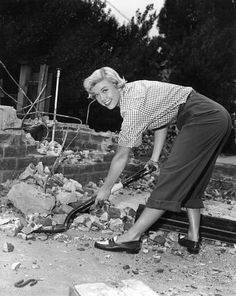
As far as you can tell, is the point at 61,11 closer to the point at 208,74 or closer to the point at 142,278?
the point at 208,74

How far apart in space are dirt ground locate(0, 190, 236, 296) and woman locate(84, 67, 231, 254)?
189 mm

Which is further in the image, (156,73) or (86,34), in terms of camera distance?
(156,73)

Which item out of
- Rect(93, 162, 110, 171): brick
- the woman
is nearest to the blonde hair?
the woman

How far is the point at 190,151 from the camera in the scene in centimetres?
279

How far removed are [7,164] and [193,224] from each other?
1870 mm

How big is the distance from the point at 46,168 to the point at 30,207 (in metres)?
0.88

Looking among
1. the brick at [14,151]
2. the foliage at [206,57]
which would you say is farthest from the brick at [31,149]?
the foliage at [206,57]

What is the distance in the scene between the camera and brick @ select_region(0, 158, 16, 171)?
402 centimetres

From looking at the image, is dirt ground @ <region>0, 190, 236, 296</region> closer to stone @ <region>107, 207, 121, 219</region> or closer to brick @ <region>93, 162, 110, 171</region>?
stone @ <region>107, 207, 121, 219</region>

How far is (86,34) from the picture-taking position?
7500 millimetres

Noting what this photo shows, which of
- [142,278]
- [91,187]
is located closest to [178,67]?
[91,187]

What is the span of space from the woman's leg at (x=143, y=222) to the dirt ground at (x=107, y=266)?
0.37 feet

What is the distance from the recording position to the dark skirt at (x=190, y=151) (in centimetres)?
279

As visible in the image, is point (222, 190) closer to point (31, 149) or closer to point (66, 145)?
point (66, 145)
